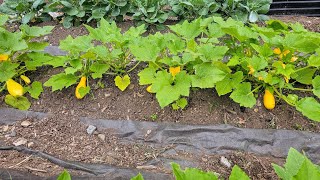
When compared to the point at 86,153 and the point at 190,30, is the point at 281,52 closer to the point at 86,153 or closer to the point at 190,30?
the point at 190,30

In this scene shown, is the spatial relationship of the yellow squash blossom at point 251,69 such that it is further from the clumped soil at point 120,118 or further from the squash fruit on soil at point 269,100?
the clumped soil at point 120,118

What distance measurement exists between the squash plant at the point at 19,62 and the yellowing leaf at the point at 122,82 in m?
0.66

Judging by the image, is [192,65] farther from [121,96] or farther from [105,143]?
[105,143]

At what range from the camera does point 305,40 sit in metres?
2.90

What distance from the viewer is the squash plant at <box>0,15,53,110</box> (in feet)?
10.3

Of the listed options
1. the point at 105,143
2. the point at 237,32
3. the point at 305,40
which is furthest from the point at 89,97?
the point at 305,40

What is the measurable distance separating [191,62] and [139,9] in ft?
5.42

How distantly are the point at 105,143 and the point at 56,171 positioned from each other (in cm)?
47

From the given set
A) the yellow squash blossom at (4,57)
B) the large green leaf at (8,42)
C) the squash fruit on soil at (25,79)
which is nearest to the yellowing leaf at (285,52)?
the large green leaf at (8,42)

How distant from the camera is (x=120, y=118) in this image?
10.6ft

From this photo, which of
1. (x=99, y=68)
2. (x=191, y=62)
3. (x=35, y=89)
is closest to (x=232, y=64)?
(x=191, y=62)

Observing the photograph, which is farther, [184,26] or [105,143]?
[184,26]

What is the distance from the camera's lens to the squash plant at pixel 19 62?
3154mm

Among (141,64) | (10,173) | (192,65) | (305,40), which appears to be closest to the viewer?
(10,173)
